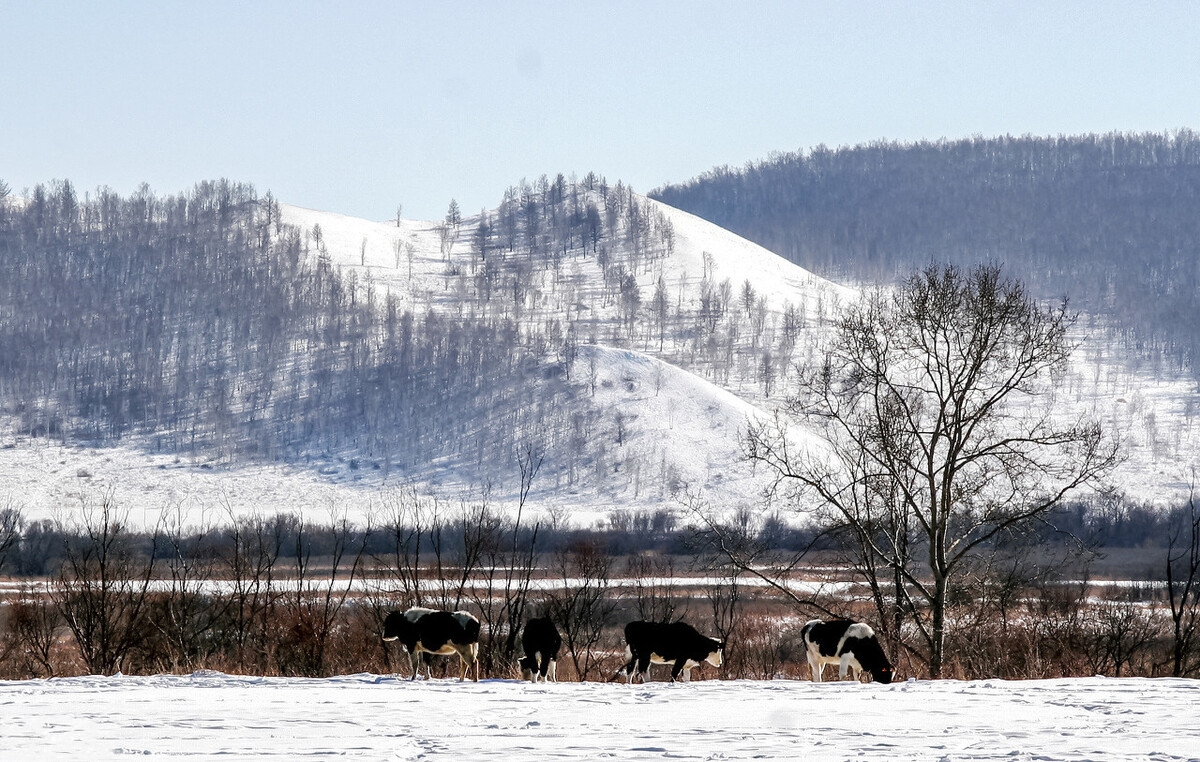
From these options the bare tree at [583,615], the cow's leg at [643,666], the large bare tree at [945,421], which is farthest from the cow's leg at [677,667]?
the large bare tree at [945,421]

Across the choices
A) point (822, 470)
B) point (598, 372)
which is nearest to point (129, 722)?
point (822, 470)

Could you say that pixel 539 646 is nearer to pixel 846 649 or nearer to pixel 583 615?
pixel 846 649

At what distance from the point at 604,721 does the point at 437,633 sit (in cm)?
500

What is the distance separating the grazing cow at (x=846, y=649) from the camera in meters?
14.6

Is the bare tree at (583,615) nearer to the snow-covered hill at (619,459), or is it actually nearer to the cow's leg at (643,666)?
the cow's leg at (643,666)

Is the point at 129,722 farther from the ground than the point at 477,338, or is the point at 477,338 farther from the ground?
the point at 477,338

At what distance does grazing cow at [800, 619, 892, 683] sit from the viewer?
1463cm

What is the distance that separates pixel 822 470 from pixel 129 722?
17.0 metres

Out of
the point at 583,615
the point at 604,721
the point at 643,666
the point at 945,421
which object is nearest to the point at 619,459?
the point at 583,615

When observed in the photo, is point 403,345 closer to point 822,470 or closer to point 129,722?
point 822,470

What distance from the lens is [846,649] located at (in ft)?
48.8

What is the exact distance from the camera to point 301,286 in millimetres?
190500

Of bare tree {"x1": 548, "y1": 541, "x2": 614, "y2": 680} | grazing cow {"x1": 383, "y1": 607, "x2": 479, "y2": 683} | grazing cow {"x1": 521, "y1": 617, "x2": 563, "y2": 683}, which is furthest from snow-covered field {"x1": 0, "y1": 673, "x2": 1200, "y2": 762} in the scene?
bare tree {"x1": 548, "y1": 541, "x2": 614, "y2": 680}

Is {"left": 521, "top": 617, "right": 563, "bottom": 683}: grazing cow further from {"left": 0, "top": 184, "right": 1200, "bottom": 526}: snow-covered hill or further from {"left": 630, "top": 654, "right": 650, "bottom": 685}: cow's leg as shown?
{"left": 0, "top": 184, "right": 1200, "bottom": 526}: snow-covered hill
